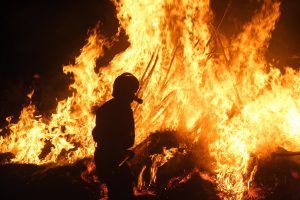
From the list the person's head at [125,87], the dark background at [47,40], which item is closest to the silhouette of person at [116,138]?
the person's head at [125,87]

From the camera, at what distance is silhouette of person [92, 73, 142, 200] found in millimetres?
4441

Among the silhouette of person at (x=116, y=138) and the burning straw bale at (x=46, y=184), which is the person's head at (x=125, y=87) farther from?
the burning straw bale at (x=46, y=184)

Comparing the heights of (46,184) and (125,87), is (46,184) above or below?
below

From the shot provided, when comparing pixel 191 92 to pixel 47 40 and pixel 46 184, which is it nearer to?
pixel 46 184

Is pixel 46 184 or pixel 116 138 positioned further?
pixel 46 184

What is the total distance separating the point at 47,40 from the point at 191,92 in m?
6.21

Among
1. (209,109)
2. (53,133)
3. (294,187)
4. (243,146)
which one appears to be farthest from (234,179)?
(53,133)

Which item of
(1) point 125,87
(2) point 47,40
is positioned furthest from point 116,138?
(2) point 47,40

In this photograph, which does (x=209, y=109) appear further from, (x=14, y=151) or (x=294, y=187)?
(x=14, y=151)

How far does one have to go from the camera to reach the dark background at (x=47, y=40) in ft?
34.0

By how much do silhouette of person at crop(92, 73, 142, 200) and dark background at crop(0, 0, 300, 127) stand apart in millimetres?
6101

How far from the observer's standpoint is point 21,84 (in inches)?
423

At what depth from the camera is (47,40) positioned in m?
11.1

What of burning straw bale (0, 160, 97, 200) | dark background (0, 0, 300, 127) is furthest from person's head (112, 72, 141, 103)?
dark background (0, 0, 300, 127)
